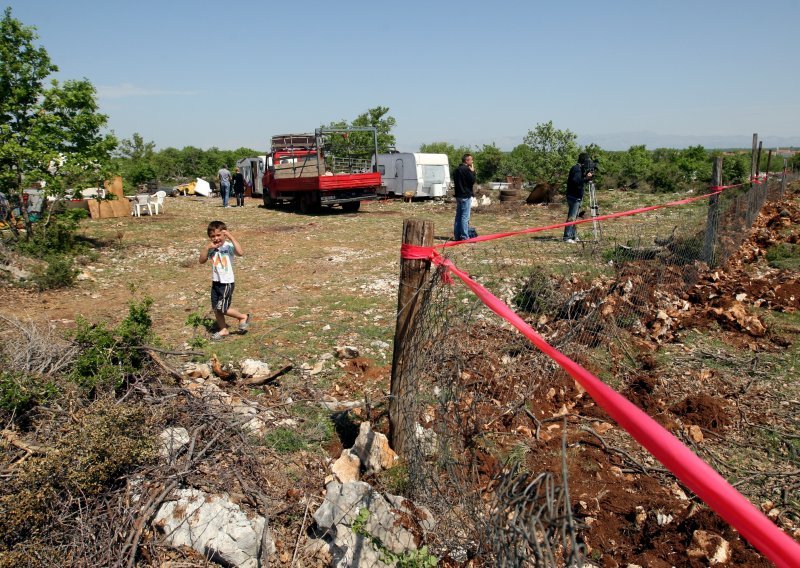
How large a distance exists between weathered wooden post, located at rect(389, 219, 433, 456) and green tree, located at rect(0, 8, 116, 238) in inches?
388

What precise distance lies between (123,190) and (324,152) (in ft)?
21.6

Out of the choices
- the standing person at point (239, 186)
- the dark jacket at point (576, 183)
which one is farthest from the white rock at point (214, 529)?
the standing person at point (239, 186)

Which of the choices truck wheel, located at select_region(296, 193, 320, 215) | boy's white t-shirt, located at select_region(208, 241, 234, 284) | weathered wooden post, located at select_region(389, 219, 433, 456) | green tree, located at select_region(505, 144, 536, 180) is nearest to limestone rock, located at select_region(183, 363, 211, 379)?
boy's white t-shirt, located at select_region(208, 241, 234, 284)

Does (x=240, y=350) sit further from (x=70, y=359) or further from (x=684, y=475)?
(x=684, y=475)

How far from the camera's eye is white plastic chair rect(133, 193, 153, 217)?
16906mm

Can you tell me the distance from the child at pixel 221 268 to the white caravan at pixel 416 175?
49.0 feet

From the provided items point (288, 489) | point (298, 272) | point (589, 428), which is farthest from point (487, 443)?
point (298, 272)

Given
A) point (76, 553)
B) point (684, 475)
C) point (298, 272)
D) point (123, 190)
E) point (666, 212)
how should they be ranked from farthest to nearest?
point (123, 190)
point (666, 212)
point (298, 272)
point (76, 553)
point (684, 475)

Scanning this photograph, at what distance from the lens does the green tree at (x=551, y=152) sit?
2148 centimetres

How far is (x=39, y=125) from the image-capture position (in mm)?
10352

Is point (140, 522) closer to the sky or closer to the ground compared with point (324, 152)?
closer to the ground

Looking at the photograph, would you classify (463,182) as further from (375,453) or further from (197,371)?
(375,453)

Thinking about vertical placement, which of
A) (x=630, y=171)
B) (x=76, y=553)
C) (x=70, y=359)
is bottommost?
(x=76, y=553)

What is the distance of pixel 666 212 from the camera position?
14781mm
